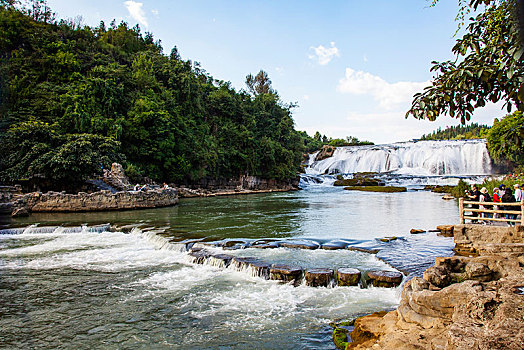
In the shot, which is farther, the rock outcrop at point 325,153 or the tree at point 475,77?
the rock outcrop at point 325,153

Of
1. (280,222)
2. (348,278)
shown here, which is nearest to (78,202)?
(280,222)

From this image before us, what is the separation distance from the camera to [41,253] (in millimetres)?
10344

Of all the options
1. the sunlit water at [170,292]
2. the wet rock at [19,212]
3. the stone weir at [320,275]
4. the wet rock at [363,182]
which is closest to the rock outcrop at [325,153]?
the wet rock at [363,182]

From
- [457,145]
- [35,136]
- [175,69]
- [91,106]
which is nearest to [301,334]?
[35,136]

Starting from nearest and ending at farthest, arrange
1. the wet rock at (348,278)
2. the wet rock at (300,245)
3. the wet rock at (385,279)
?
1. the wet rock at (385,279)
2. the wet rock at (348,278)
3. the wet rock at (300,245)

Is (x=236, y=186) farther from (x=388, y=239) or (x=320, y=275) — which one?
(x=320, y=275)

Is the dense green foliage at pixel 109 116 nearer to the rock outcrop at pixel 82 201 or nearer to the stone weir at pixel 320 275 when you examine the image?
the rock outcrop at pixel 82 201

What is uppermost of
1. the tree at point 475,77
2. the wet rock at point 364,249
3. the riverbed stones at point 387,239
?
the tree at point 475,77

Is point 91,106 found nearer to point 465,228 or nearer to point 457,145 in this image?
point 465,228

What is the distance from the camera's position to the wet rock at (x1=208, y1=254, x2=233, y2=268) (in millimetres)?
8594

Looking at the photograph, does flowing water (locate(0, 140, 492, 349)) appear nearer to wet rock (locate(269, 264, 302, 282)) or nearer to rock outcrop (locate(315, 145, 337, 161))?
wet rock (locate(269, 264, 302, 282))

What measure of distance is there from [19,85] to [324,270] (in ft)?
108

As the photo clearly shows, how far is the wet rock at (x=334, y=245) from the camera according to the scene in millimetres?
10133

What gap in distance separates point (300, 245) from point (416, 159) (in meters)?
44.3
